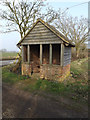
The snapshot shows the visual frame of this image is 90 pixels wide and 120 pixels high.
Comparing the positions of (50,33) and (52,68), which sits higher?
(50,33)

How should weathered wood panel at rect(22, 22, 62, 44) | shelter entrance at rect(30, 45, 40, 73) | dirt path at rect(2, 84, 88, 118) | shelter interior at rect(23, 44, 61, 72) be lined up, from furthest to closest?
shelter entrance at rect(30, 45, 40, 73) < shelter interior at rect(23, 44, 61, 72) < weathered wood panel at rect(22, 22, 62, 44) < dirt path at rect(2, 84, 88, 118)

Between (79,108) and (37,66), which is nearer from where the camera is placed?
(79,108)

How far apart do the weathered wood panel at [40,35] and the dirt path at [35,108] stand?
533 centimetres

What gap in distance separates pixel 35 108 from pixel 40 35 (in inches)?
265

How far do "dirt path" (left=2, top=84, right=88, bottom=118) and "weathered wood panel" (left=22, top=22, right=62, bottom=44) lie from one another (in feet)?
17.5

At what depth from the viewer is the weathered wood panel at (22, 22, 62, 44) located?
8.96m

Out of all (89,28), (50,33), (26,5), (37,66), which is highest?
(89,28)

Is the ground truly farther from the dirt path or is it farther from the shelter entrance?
the shelter entrance

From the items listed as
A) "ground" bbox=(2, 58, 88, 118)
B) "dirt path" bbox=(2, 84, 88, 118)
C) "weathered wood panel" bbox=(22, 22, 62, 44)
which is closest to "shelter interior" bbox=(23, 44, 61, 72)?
"weathered wood panel" bbox=(22, 22, 62, 44)

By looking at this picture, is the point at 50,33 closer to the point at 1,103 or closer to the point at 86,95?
the point at 86,95

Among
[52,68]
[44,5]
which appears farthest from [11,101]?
[44,5]

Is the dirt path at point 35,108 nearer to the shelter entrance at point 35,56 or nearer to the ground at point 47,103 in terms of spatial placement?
the ground at point 47,103

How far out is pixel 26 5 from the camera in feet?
45.8

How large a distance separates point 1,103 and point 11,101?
0.53 meters
